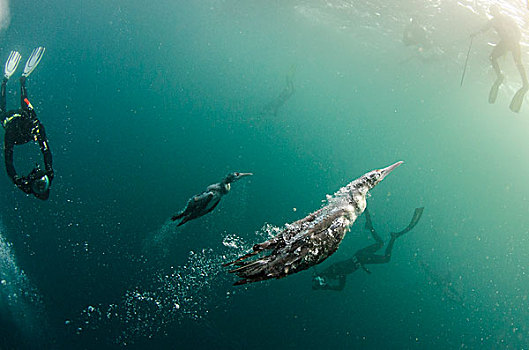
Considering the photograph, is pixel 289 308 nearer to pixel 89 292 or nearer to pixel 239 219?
pixel 239 219

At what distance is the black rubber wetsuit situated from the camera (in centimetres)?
801

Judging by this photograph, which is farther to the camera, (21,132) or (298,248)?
(21,132)

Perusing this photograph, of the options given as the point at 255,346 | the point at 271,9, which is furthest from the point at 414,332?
the point at 271,9

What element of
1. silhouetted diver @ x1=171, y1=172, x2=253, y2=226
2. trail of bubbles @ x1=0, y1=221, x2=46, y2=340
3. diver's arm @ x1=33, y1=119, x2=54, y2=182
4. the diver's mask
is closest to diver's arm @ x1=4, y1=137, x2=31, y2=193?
the diver's mask

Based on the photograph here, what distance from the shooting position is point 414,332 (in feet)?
83.6

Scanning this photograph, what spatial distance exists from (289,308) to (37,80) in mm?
52853

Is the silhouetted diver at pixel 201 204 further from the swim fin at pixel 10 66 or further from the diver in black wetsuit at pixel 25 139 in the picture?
the swim fin at pixel 10 66

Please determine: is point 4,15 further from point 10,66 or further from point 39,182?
point 39,182

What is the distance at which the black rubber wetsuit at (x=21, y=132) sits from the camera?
801cm

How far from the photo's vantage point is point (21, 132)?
8.39m

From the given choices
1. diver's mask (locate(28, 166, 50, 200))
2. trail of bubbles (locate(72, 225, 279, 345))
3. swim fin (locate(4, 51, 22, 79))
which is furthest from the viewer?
trail of bubbles (locate(72, 225, 279, 345))

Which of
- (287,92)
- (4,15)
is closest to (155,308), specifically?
(287,92)

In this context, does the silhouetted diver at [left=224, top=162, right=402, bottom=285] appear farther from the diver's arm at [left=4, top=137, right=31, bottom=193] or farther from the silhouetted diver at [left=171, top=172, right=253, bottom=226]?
the diver's arm at [left=4, top=137, right=31, bottom=193]

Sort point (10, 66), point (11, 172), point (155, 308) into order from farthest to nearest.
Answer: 1. point (155, 308)
2. point (10, 66)
3. point (11, 172)
